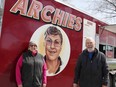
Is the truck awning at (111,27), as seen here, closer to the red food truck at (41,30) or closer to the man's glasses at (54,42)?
the red food truck at (41,30)

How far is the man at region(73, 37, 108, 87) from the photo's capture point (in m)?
4.22

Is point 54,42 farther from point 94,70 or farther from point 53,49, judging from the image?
Answer: point 94,70

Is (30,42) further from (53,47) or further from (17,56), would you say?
(53,47)

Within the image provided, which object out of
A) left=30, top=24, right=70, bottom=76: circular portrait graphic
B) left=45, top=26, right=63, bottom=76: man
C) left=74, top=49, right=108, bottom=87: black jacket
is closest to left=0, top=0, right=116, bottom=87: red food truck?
left=30, top=24, right=70, bottom=76: circular portrait graphic

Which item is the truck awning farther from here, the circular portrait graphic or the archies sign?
the circular portrait graphic

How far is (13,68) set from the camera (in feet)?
15.3

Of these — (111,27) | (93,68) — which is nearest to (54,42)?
(93,68)

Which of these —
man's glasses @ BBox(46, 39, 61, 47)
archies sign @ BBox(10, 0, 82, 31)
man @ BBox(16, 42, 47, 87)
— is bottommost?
man @ BBox(16, 42, 47, 87)

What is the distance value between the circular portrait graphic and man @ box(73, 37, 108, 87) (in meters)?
1.29

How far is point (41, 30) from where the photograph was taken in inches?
210

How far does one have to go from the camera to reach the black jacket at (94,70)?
4.22 m

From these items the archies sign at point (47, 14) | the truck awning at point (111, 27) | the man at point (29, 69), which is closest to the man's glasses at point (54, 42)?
the archies sign at point (47, 14)

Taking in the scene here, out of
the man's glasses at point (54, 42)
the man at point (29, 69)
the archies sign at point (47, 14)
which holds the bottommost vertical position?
the man at point (29, 69)

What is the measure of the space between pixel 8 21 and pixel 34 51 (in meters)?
0.73
